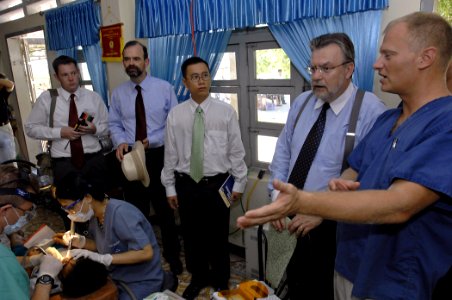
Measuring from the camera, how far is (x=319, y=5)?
6.62 feet

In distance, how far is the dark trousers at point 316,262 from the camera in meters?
1.56

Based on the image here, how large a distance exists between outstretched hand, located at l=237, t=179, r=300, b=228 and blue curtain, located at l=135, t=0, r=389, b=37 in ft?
5.15

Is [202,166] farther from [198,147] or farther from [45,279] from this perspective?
[45,279]

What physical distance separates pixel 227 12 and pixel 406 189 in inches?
81.5

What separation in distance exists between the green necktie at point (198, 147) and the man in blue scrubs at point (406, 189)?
1.27 meters

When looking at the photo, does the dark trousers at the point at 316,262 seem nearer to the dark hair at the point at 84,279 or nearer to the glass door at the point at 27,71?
the dark hair at the point at 84,279

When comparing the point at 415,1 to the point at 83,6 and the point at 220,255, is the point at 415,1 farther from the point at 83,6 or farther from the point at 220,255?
the point at 83,6

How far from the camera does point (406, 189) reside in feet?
2.66

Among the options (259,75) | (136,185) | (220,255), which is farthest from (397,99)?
(136,185)

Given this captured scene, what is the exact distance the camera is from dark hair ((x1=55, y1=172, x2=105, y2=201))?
5.36ft

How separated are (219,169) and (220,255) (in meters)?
0.63

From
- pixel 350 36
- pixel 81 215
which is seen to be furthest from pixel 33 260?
pixel 350 36

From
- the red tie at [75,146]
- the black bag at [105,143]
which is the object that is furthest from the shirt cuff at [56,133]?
the black bag at [105,143]

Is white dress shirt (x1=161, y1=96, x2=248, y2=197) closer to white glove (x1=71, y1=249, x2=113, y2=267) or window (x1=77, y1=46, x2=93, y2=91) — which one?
white glove (x1=71, y1=249, x2=113, y2=267)
